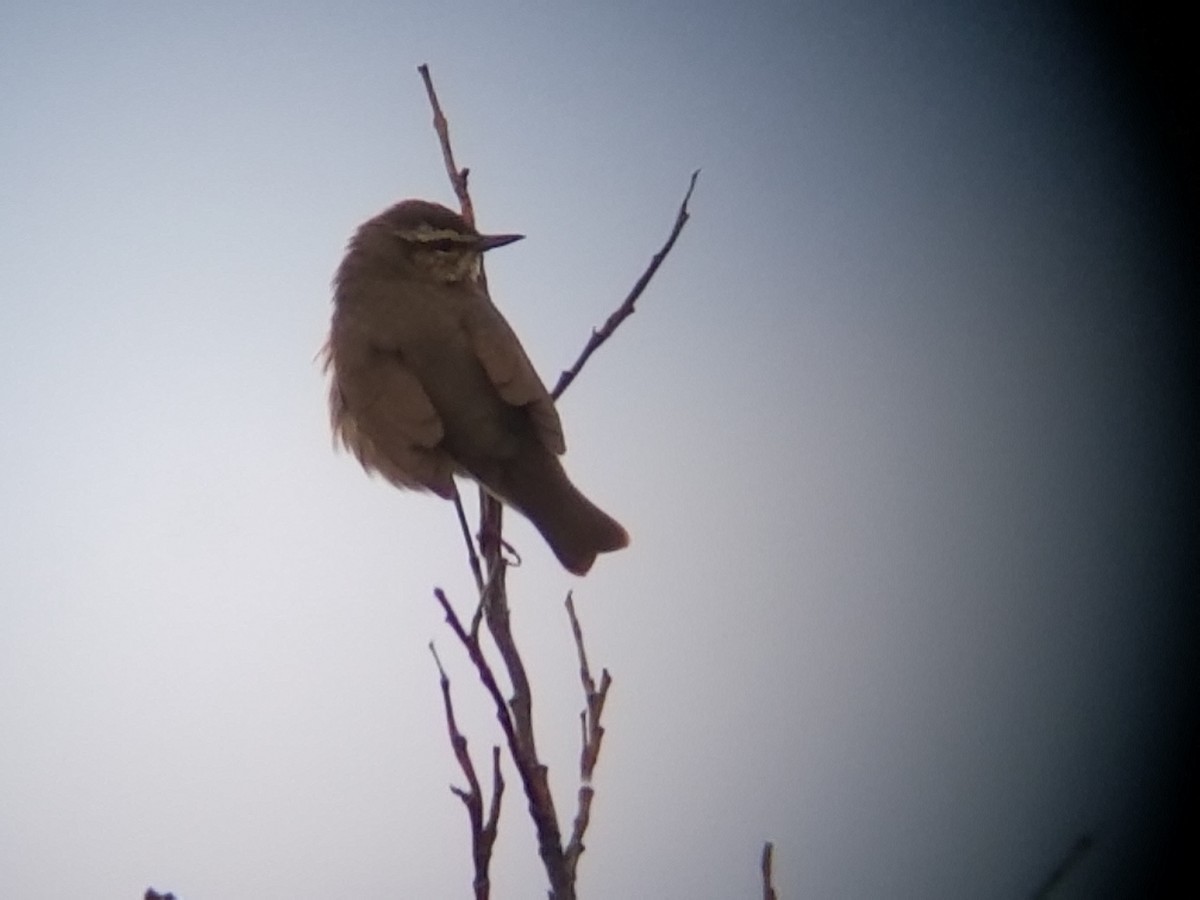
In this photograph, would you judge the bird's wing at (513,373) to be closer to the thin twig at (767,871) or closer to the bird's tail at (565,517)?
the bird's tail at (565,517)

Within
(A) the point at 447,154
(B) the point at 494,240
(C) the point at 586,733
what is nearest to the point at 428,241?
(B) the point at 494,240

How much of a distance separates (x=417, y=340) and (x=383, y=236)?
862 millimetres

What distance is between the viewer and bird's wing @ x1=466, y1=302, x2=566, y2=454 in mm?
3318

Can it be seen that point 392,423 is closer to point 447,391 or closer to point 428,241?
point 447,391

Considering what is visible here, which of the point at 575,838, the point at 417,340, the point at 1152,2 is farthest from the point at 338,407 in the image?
the point at 1152,2

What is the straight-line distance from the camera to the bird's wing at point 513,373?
332 centimetres

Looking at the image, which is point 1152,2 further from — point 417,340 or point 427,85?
point 417,340

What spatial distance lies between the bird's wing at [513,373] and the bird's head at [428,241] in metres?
0.30

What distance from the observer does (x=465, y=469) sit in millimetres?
3295

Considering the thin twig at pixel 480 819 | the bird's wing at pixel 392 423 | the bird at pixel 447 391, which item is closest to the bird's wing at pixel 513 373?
the bird at pixel 447 391

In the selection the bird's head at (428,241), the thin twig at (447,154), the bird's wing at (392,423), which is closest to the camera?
the thin twig at (447,154)

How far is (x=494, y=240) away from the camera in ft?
12.0

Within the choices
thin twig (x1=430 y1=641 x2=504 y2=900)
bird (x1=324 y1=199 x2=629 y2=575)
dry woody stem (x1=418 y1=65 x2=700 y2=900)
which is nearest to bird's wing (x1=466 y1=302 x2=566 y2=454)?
bird (x1=324 y1=199 x2=629 y2=575)

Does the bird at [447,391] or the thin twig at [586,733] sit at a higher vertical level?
the bird at [447,391]
